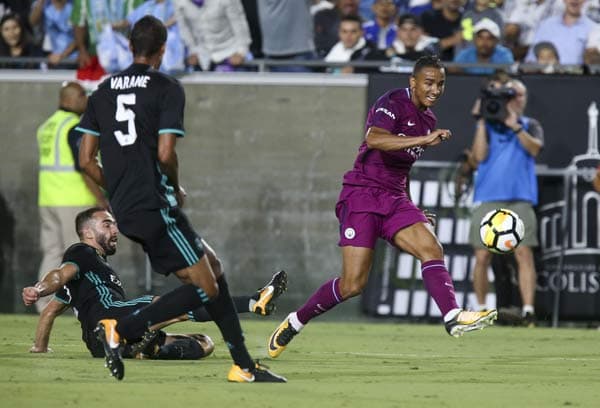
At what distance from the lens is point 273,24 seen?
52.4 ft

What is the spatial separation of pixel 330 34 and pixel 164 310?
9001 millimetres

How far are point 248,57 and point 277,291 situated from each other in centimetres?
653

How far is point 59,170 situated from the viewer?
587 inches

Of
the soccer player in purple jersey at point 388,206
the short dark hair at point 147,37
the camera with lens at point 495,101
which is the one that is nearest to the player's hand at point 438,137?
the soccer player in purple jersey at point 388,206

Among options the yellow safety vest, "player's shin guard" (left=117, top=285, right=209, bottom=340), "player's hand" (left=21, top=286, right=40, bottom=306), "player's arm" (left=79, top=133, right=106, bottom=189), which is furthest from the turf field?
the yellow safety vest

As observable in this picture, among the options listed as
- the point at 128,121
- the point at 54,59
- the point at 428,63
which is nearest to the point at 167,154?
the point at 128,121

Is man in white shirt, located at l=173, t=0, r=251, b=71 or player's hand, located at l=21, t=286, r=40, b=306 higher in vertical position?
man in white shirt, located at l=173, t=0, r=251, b=71

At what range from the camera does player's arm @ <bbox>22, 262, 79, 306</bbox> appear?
29.9 feet

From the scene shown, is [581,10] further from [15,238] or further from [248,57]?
[15,238]

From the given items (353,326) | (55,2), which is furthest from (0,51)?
(353,326)

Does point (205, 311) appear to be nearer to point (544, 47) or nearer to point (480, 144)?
point (480, 144)

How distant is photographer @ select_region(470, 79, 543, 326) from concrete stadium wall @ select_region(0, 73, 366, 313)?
5.10 feet

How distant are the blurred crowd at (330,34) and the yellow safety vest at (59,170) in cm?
124

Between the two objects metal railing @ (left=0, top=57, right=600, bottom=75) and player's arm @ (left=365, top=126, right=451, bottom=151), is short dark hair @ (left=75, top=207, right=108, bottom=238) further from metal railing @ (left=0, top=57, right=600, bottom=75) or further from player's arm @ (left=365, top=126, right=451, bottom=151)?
metal railing @ (left=0, top=57, right=600, bottom=75)
